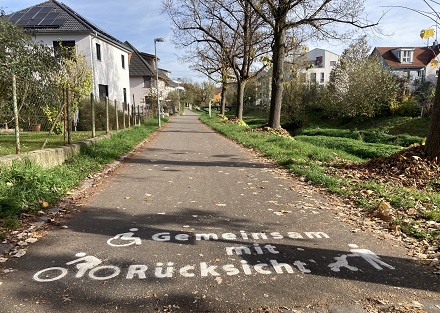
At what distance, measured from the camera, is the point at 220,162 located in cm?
992

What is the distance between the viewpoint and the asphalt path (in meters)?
2.86

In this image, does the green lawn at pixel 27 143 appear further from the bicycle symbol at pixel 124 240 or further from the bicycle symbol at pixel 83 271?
the bicycle symbol at pixel 83 271

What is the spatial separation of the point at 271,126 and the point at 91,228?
1506 centimetres

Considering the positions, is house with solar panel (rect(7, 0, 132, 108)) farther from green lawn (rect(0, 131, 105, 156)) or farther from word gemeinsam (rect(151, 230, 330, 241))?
word gemeinsam (rect(151, 230, 330, 241))

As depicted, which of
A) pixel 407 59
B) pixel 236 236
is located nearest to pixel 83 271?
pixel 236 236

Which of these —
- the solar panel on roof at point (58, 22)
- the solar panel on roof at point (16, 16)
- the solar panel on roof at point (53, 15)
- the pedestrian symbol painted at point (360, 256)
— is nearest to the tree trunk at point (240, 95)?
the solar panel on roof at point (58, 22)

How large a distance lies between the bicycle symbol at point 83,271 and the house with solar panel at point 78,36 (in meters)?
21.3

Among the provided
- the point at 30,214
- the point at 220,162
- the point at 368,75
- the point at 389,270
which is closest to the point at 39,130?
the point at 220,162

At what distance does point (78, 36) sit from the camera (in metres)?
25.0

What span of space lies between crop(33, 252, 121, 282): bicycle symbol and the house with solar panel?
21326mm

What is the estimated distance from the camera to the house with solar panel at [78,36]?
24.9 m

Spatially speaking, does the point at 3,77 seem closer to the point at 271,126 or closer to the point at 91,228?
the point at 91,228

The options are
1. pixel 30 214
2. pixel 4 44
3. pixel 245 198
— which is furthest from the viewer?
pixel 4 44

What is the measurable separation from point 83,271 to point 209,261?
48.5 inches
